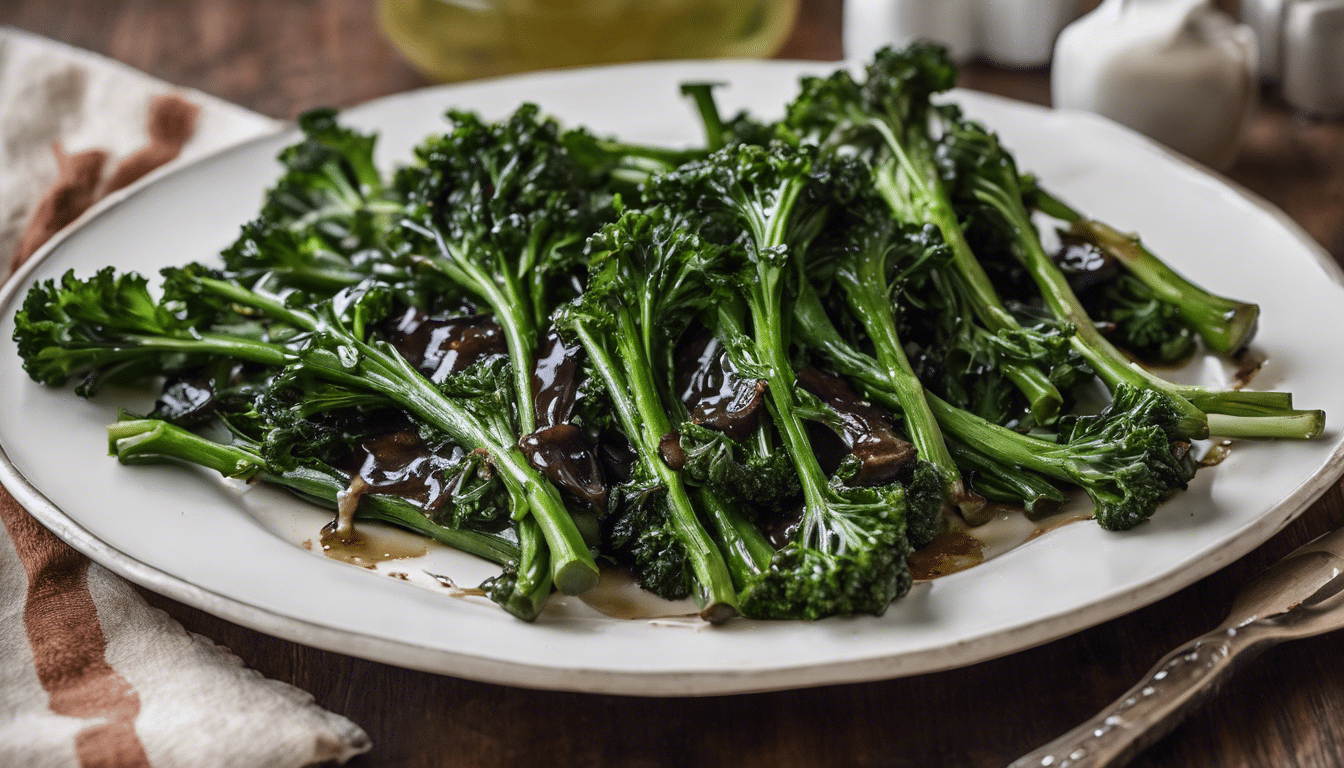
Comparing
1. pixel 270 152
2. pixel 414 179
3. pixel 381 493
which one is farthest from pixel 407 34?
pixel 381 493

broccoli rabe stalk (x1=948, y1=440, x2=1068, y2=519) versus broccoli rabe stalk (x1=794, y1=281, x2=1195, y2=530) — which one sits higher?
broccoli rabe stalk (x1=794, y1=281, x2=1195, y2=530)

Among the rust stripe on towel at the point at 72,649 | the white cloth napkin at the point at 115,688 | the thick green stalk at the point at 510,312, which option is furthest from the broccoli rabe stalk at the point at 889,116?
the rust stripe on towel at the point at 72,649

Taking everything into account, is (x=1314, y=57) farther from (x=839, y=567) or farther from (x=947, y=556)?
(x=839, y=567)

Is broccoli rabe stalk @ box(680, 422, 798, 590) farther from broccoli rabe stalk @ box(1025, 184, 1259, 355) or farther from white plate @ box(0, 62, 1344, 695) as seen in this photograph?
broccoli rabe stalk @ box(1025, 184, 1259, 355)

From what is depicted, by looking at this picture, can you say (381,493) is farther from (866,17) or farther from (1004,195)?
(866,17)

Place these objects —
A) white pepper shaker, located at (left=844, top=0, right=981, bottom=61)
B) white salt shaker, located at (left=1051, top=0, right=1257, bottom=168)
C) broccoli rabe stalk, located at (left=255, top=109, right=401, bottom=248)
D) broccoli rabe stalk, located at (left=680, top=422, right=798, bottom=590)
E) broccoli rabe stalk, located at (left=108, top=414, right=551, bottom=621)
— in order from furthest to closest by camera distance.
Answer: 1. white pepper shaker, located at (left=844, top=0, right=981, bottom=61)
2. white salt shaker, located at (left=1051, top=0, right=1257, bottom=168)
3. broccoli rabe stalk, located at (left=255, top=109, right=401, bottom=248)
4. broccoli rabe stalk, located at (left=108, top=414, right=551, bottom=621)
5. broccoli rabe stalk, located at (left=680, top=422, right=798, bottom=590)

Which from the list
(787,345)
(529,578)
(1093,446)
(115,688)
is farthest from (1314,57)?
(115,688)

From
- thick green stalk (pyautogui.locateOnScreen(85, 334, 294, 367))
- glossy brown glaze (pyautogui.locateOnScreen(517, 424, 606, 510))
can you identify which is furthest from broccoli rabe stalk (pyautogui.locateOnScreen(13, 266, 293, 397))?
glossy brown glaze (pyautogui.locateOnScreen(517, 424, 606, 510))
